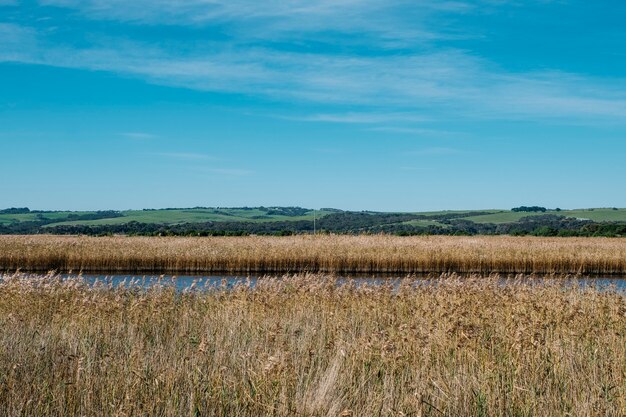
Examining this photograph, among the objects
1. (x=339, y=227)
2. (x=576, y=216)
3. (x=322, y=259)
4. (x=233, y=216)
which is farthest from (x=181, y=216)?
(x=322, y=259)

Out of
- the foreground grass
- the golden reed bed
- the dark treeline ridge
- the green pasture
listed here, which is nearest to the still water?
the foreground grass

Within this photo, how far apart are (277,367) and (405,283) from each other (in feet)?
23.2

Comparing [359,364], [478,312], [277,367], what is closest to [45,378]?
[277,367]

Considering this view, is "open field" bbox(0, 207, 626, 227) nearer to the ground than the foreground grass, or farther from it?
farther from it

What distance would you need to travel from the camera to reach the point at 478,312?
32.1 ft

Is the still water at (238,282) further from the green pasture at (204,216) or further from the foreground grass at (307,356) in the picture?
the green pasture at (204,216)

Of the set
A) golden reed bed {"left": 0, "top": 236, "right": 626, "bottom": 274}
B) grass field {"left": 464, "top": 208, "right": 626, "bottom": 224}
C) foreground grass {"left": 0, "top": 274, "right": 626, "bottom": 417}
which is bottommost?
golden reed bed {"left": 0, "top": 236, "right": 626, "bottom": 274}

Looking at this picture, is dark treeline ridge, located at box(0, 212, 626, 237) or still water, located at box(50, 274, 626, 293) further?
dark treeline ridge, located at box(0, 212, 626, 237)

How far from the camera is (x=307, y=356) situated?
6750 mm

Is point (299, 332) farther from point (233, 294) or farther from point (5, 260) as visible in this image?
point (5, 260)

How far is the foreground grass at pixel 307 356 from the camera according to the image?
17.3 feet

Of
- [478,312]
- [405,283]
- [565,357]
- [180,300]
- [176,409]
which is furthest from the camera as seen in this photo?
[405,283]

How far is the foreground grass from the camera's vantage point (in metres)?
5.26

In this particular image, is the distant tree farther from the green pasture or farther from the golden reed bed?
the golden reed bed
